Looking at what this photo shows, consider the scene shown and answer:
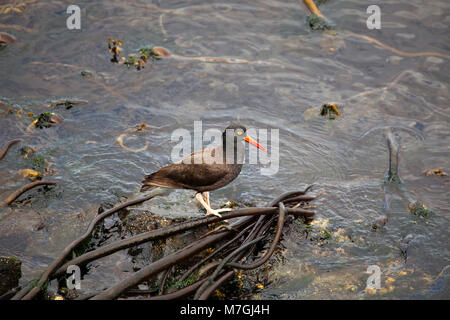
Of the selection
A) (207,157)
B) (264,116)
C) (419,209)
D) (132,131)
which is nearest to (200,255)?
(207,157)

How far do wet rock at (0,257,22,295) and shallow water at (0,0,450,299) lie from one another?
16cm

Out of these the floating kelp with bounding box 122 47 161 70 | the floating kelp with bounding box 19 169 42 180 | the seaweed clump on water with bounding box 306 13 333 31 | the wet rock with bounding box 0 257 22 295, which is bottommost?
the wet rock with bounding box 0 257 22 295

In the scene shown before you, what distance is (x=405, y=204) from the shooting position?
18.2ft

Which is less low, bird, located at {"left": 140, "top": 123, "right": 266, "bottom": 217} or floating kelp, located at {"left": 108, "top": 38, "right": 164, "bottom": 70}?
floating kelp, located at {"left": 108, "top": 38, "right": 164, "bottom": 70}

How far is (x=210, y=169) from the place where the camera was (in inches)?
185

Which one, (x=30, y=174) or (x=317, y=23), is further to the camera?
(x=317, y=23)

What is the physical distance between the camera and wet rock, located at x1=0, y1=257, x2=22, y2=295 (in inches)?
171

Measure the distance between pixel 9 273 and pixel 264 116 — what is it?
429 centimetres

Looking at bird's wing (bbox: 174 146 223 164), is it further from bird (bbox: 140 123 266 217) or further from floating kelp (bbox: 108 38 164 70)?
floating kelp (bbox: 108 38 164 70)

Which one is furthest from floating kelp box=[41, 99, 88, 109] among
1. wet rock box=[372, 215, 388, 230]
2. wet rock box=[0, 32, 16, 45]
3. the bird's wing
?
wet rock box=[372, 215, 388, 230]

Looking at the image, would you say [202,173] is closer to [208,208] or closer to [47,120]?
[208,208]

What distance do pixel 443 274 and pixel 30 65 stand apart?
287 inches

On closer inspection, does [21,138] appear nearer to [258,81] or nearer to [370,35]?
[258,81]
